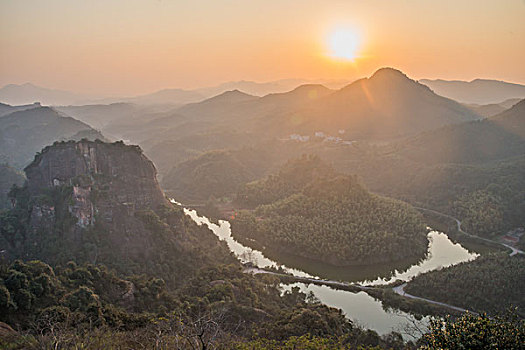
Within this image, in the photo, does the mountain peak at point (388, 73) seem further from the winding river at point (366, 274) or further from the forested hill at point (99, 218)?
the forested hill at point (99, 218)

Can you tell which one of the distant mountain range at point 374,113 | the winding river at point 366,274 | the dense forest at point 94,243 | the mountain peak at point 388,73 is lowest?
the winding river at point 366,274

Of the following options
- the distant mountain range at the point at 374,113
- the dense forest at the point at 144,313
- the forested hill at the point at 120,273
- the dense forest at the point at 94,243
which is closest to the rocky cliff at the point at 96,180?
the forested hill at the point at 120,273

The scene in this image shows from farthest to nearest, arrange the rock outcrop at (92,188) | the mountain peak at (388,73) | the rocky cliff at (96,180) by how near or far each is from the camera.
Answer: the mountain peak at (388,73) < the rocky cliff at (96,180) < the rock outcrop at (92,188)

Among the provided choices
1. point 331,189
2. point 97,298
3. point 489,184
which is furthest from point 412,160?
point 97,298

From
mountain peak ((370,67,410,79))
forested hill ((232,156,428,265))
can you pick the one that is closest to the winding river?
forested hill ((232,156,428,265))

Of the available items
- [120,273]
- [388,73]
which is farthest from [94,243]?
[388,73]

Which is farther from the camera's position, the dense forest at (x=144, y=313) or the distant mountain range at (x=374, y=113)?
the distant mountain range at (x=374, y=113)
